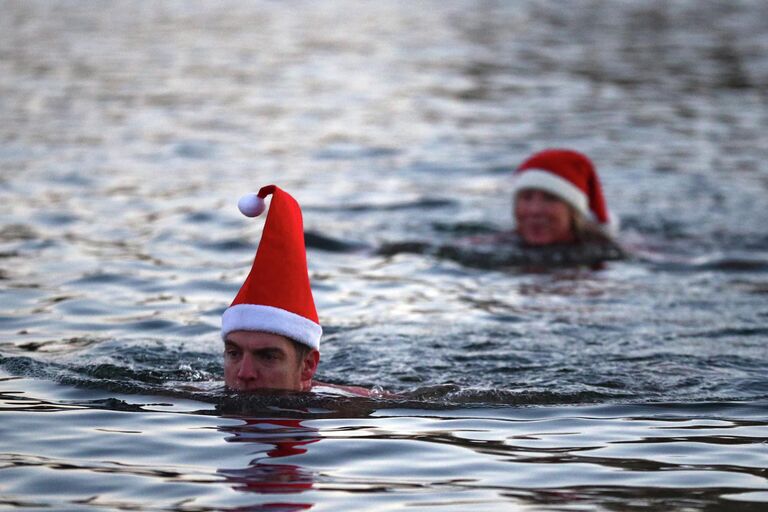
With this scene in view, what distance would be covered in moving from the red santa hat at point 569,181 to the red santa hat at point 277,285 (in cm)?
639

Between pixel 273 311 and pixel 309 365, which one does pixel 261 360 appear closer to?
pixel 273 311

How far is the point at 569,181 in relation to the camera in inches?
561

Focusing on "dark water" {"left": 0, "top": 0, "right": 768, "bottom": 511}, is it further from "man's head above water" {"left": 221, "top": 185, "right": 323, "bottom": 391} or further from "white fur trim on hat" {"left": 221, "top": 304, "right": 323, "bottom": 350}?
"white fur trim on hat" {"left": 221, "top": 304, "right": 323, "bottom": 350}

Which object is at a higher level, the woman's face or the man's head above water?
the woman's face

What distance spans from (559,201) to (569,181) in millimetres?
Result: 225

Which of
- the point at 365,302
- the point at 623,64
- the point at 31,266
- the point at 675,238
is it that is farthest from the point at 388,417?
the point at 623,64

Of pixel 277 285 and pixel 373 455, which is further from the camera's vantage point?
pixel 277 285

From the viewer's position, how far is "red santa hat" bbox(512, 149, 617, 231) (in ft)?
46.6

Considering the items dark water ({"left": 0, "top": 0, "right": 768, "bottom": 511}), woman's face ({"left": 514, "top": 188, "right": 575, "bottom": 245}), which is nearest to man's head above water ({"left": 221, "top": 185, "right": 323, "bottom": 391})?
dark water ({"left": 0, "top": 0, "right": 768, "bottom": 511})

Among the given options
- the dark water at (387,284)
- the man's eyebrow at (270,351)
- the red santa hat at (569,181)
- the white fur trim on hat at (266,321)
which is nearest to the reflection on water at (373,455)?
the dark water at (387,284)

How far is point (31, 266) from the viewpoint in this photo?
477 inches

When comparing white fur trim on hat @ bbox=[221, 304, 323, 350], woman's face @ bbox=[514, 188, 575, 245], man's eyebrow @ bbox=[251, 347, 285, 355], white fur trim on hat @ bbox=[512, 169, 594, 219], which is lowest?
man's eyebrow @ bbox=[251, 347, 285, 355]

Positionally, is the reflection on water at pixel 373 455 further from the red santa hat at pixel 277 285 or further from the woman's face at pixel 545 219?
the woman's face at pixel 545 219

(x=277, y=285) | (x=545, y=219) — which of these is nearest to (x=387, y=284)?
(x=545, y=219)
